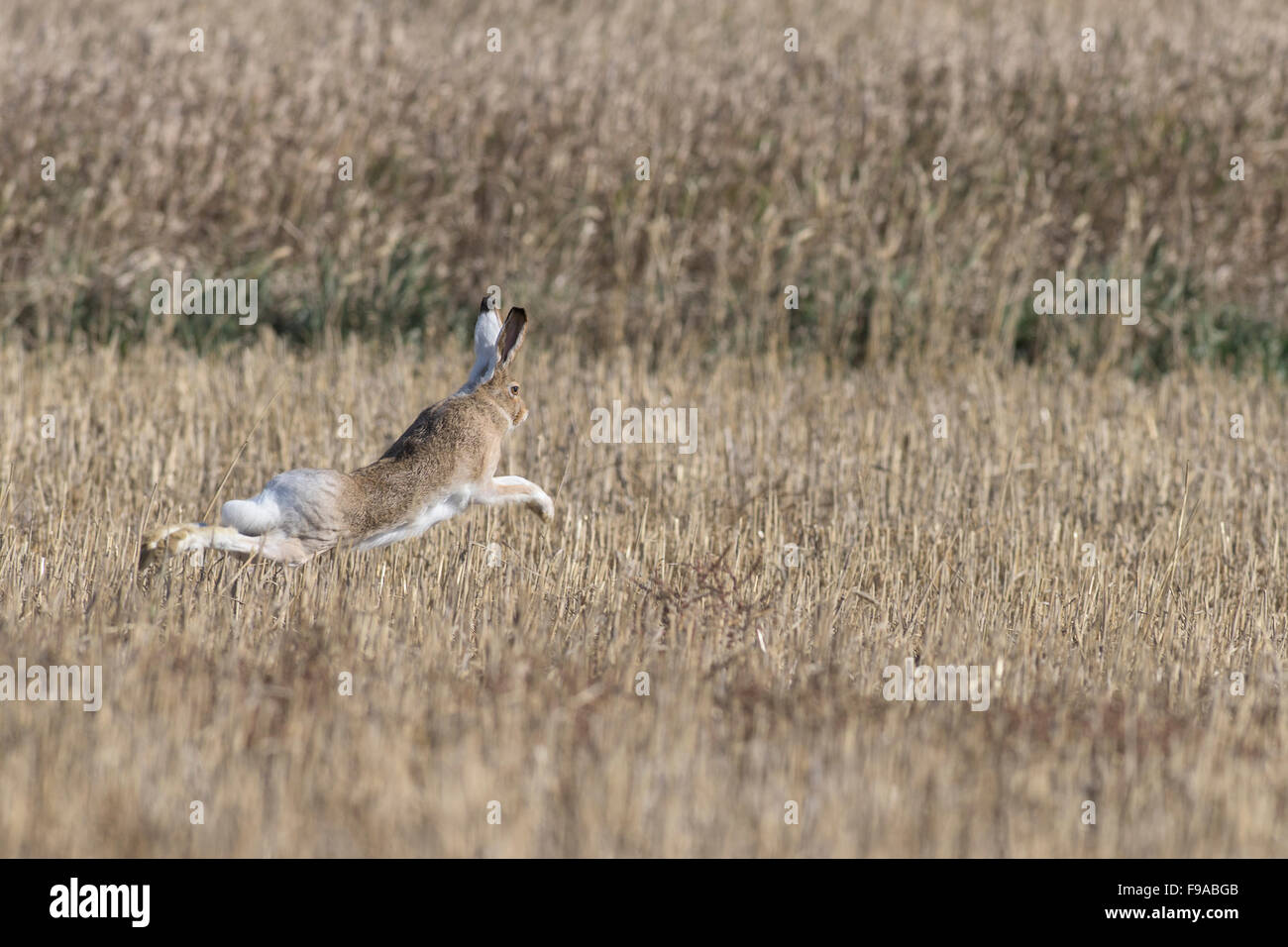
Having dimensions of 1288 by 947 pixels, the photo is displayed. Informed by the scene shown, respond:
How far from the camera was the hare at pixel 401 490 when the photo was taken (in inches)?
196

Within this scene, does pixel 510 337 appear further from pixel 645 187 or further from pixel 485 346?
pixel 645 187

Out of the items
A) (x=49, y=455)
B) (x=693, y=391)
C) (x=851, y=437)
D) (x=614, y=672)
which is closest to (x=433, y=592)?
(x=614, y=672)

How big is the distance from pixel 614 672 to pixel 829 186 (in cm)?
920

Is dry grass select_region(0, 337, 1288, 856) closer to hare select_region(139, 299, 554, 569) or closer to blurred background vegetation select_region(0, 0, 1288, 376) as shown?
hare select_region(139, 299, 554, 569)

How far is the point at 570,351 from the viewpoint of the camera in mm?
11109

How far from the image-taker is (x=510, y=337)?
17.9 ft

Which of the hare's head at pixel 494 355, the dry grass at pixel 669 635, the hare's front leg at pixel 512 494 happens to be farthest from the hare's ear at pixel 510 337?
the dry grass at pixel 669 635

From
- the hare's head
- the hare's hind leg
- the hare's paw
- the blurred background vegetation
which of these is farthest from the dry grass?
the blurred background vegetation

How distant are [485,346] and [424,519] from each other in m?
0.65

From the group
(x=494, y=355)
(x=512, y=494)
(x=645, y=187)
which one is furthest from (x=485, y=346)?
(x=645, y=187)

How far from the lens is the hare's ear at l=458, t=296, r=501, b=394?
17.8ft

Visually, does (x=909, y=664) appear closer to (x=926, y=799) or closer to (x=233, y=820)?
(x=926, y=799)

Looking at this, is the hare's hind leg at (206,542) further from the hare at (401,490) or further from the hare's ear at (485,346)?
the hare's ear at (485,346)

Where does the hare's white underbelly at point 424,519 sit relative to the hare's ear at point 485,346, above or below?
below
